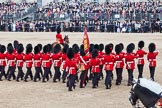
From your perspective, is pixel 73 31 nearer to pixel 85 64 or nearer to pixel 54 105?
pixel 85 64

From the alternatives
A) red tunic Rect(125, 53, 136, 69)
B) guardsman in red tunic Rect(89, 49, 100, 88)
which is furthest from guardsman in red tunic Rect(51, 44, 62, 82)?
red tunic Rect(125, 53, 136, 69)

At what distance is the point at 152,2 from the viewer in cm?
4462

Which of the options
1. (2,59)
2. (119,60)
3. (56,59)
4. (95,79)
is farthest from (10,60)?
(119,60)

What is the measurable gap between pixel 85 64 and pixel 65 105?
8.87 ft

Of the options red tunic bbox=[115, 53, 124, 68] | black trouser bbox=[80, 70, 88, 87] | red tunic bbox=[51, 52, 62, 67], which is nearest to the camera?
black trouser bbox=[80, 70, 88, 87]

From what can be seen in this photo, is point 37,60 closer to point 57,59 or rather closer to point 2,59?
point 57,59

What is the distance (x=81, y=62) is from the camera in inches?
592

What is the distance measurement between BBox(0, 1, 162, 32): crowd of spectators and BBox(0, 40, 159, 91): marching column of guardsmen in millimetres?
20780

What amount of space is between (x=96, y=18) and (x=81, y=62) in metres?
25.5

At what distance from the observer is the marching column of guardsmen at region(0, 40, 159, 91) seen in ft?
49.1

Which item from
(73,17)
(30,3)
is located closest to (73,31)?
(73,17)

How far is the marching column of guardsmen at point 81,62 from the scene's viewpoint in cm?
1496

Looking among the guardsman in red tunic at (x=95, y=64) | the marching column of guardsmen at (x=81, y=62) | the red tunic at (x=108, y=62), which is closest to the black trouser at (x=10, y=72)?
the marching column of guardsmen at (x=81, y=62)

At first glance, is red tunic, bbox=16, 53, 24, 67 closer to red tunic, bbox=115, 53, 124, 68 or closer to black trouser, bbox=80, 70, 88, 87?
black trouser, bbox=80, 70, 88, 87
